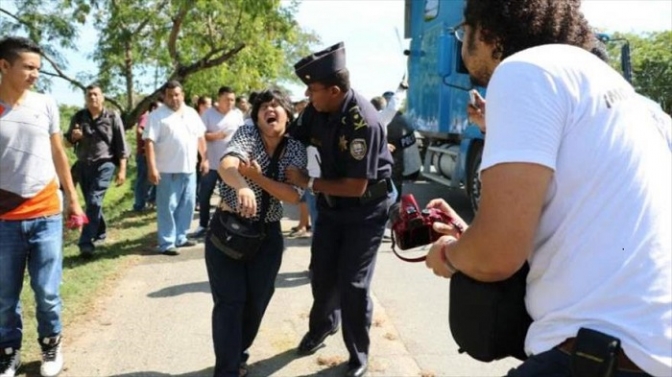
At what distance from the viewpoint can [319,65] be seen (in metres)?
3.62

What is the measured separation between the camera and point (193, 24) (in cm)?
1406

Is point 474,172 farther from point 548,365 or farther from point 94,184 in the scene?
point 548,365

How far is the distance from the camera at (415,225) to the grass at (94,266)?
2.93 metres

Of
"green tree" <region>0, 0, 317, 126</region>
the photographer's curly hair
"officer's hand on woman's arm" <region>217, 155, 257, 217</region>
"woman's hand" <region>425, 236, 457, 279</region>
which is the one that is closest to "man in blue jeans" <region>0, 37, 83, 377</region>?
"officer's hand on woman's arm" <region>217, 155, 257, 217</region>

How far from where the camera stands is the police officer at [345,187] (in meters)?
3.68

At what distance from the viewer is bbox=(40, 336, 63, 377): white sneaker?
12.7 ft

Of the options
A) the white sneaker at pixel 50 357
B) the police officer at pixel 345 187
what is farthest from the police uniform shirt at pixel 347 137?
the white sneaker at pixel 50 357

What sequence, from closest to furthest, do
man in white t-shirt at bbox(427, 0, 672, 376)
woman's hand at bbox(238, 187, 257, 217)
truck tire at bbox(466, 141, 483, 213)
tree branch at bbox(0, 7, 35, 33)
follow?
man in white t-shirt at bbox(427, 0, 672, 376), woman's hand at bbox(238, 187, 257, 217), truck tire at bbox(466, 141, 483, 213), tree branch at bbox(0, 7, 35, 33)

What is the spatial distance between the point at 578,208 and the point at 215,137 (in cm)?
750

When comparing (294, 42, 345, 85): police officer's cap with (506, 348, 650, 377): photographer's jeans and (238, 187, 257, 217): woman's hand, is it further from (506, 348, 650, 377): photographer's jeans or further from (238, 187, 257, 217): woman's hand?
(506, 348, 650, 377): photographer's jeans

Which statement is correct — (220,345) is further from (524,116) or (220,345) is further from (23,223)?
(524,116)

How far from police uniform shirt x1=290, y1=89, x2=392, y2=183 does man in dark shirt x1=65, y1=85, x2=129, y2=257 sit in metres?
4.06

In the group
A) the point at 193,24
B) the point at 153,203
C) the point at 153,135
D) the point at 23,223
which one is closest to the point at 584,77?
the point at 23,223

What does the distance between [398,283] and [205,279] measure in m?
1.83
